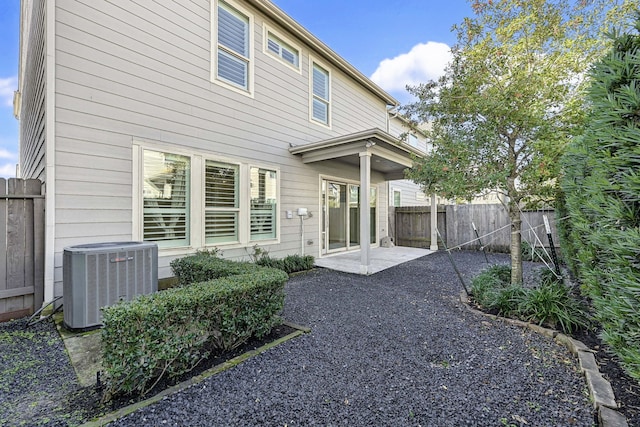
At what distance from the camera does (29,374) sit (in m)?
2.41

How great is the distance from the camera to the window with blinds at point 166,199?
15.0 ft

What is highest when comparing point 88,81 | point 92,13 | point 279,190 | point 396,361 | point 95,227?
point 92,13

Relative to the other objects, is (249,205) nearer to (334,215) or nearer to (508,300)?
(334,215)

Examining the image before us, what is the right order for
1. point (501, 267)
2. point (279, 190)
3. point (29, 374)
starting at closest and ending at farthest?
point (29, 374) → point (501, 267) → point (279, 190)

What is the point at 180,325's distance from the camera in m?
2.35

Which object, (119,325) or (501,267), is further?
(501,267)

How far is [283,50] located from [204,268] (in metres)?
5.65

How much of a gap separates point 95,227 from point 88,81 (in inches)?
81.6

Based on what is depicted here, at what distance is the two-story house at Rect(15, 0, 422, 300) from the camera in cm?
385

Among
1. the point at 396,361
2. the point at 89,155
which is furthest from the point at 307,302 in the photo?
the point at 89,155

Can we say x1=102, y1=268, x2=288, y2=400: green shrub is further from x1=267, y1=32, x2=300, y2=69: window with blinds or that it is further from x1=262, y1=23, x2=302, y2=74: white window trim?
x1=267, y1=32, x2=300, y2=69: window with blinds

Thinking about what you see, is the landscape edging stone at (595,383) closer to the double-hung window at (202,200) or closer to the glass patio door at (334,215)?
the double-hung window at (202,200)

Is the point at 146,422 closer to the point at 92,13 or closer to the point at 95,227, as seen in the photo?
the point at 95,227

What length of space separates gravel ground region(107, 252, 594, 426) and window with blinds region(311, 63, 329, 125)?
583 cm
